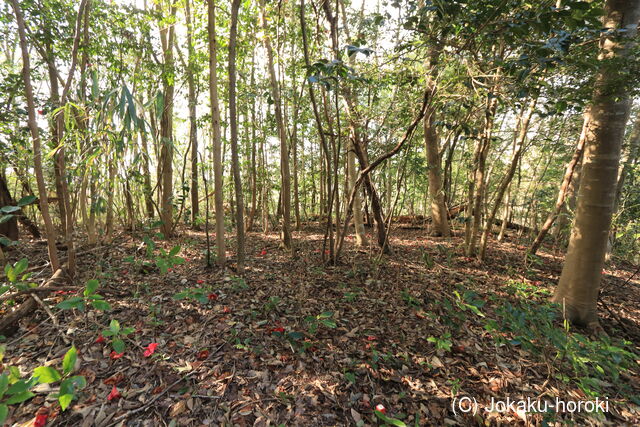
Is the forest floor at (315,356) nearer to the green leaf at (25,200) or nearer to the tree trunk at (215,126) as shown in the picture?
the tree trunk at (215,126)

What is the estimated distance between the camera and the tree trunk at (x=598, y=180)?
287 centimetres

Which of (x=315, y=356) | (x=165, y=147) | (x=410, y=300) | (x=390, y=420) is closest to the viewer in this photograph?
(x=390, y=420)

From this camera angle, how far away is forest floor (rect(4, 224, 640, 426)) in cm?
206

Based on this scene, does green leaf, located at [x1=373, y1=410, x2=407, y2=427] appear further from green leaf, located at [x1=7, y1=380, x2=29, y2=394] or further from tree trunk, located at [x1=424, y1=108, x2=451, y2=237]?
tree trunk, located at [x1=424, y1=108, x2=451, y2=237]

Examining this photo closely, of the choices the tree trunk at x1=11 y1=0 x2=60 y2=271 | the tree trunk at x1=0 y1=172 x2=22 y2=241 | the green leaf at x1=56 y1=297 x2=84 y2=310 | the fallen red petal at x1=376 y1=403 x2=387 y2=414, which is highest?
the tree trunk at x1=11 y1=0 x2=60 y2=271

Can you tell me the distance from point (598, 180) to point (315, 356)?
3.97 meters

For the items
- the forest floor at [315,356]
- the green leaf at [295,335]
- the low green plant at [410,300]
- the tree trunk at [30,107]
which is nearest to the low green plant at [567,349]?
the forest floor at [315,356]

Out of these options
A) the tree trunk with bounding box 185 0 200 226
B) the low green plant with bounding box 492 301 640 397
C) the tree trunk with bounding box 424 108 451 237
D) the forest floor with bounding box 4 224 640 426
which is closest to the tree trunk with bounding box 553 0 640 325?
the forest floor with bounding box 4 224 640 426

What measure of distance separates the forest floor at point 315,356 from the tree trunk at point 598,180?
0.60 meters

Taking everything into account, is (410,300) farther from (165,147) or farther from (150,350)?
(165,147)

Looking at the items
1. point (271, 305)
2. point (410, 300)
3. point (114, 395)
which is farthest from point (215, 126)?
point (410, 300)

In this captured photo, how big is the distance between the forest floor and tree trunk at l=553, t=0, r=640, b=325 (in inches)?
23.7

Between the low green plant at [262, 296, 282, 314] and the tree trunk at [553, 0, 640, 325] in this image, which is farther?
the low green plant at [262, 296, 282, 314]

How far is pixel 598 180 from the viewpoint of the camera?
3.16 m
